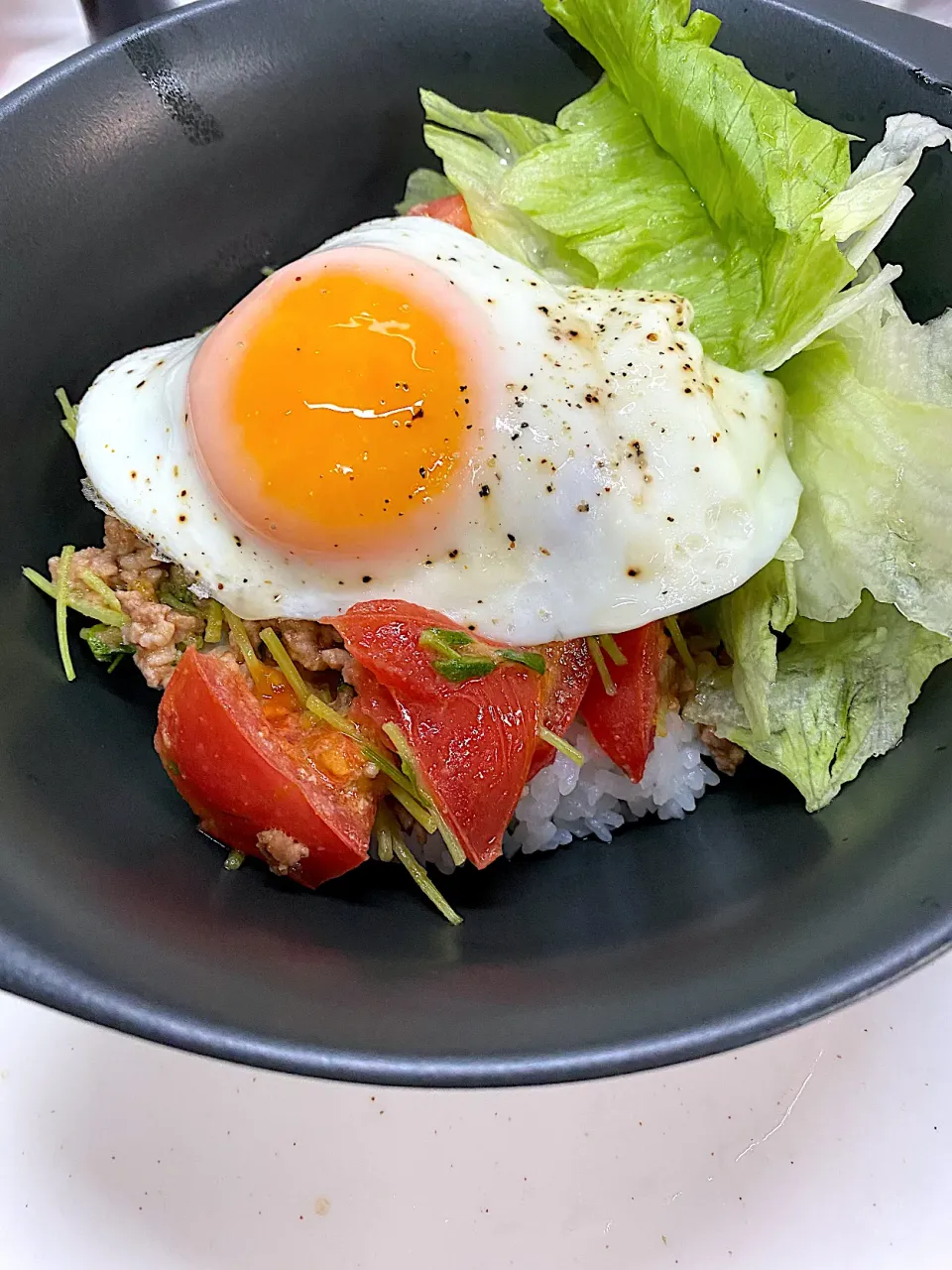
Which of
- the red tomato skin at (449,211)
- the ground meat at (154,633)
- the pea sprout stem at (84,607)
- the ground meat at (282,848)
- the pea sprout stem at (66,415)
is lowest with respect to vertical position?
the ground meat at (282,848)

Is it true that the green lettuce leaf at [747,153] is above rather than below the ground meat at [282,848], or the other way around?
above

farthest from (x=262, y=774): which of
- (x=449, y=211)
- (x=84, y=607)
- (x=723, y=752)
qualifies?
(x=449, y=211)

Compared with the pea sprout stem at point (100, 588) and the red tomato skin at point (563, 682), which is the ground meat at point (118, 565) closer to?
the pea sprout stem at point (100, 588)

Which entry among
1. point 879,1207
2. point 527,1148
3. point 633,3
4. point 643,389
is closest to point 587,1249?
point 527,1148

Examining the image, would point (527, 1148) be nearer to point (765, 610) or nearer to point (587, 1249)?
point (587, 1249)

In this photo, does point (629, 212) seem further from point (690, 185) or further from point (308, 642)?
point (308, 642)

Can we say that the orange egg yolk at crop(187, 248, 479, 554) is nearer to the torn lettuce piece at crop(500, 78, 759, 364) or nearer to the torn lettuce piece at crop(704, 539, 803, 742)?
the torn lettuce piece at crop(500, 78, 759, 364)

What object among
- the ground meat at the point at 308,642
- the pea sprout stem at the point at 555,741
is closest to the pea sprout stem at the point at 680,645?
the pea sprout stem at the point at 555,741
